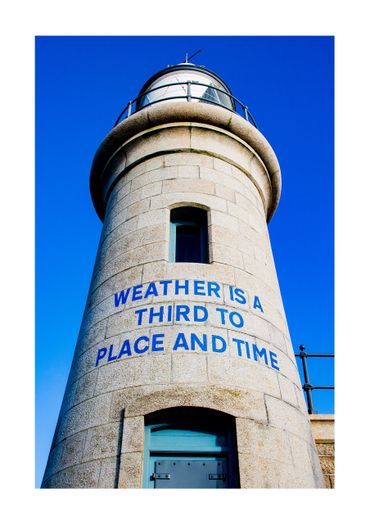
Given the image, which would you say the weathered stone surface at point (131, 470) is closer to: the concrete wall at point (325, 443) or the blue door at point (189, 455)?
the blue door at point (189, 455)

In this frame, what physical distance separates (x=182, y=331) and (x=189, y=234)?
7.53 feet

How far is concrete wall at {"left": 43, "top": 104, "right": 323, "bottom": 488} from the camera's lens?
17.1ft

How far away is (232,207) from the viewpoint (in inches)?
312

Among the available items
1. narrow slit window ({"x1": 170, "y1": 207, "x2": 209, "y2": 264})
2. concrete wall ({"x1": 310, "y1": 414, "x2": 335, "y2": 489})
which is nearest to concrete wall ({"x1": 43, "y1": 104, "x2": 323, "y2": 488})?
narrow slit window ({"x1": 170, "y1": 207, "x2": 209, "y2": 264})

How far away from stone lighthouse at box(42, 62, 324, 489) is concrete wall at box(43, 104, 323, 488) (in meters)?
0.02

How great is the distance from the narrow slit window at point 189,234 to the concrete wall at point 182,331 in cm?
19

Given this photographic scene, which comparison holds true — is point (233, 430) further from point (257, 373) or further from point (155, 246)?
point (155, 246)

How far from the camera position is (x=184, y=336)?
585 cm

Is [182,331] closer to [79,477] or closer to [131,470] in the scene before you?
[131,470]

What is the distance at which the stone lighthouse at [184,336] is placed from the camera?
515cm

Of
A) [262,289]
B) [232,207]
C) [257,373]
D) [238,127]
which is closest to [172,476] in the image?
[257,373]

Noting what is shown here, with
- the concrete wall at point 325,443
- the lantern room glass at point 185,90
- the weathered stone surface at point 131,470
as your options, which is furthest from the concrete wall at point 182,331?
the lantern room glass at point 185,90

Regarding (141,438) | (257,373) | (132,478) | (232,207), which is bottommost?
(132,478)

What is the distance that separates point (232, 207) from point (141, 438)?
430 centimetres
